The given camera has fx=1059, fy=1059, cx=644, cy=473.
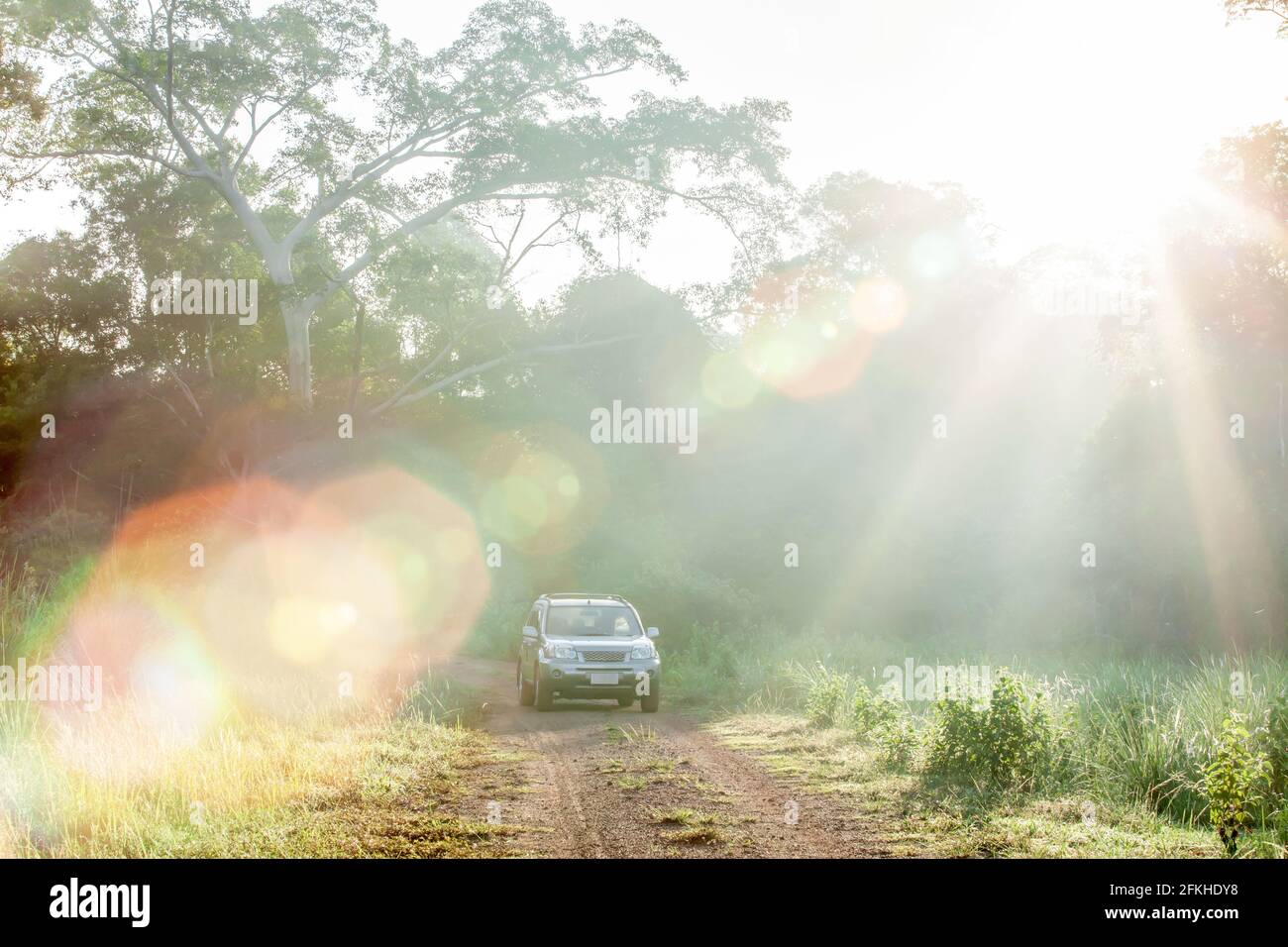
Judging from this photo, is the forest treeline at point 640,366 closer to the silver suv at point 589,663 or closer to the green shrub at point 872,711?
the silver suv at point 589,663

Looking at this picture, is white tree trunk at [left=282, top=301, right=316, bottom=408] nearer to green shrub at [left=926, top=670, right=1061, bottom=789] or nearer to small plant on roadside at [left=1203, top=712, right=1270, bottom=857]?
green shrub at [left=926, top=670, right=1061, bottom=789]

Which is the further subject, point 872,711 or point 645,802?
point 872,711

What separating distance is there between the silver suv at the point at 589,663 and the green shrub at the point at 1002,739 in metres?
6.89

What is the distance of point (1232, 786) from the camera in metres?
7.59

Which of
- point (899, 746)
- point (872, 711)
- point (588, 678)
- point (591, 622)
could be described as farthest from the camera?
point (591, 622)

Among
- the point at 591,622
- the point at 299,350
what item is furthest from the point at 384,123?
the point at 591,622

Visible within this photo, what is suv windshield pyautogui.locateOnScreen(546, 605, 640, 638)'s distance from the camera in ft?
57.3

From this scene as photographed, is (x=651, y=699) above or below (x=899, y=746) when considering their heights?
below

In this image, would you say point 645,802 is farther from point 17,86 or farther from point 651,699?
point 17,86

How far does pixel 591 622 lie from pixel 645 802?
27.8 feet

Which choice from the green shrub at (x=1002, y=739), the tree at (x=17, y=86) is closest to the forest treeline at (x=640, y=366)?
the tree at (x=17, y=86)

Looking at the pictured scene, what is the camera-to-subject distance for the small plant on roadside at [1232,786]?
7.47 meters
